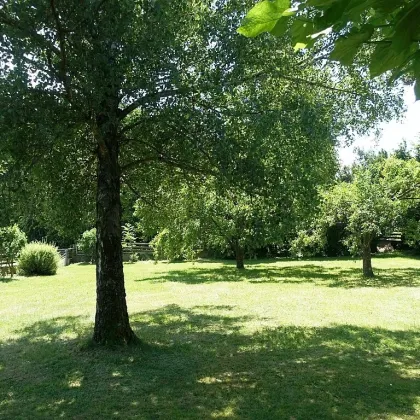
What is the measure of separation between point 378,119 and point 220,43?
4.05m

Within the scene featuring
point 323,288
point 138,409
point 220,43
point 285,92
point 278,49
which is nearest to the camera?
point 138,409

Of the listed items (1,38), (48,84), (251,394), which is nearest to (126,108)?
(48,84)

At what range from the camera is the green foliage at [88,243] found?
2731cm

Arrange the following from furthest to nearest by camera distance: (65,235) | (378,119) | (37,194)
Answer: (65,235)
(378,119)
(37,194)

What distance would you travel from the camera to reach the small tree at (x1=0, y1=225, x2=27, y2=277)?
18609 millimetres

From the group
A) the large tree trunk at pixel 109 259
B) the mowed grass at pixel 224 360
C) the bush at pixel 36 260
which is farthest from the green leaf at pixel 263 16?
the bush at pixel 36 260

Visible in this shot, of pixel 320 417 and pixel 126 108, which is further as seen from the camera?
pixel 126 108

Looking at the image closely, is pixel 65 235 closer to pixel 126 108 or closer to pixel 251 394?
pixel 126 108

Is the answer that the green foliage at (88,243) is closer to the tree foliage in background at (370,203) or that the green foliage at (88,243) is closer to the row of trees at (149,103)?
the tree foliage in background at (370,203)

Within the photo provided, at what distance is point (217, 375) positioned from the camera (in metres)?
5.52

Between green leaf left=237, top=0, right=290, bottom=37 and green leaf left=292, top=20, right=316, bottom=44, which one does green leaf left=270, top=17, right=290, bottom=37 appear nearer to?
green leaf left=237, top=0, right=290, bottom=37

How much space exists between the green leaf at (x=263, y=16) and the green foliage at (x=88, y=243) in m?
26.5

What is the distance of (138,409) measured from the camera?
4.48 m

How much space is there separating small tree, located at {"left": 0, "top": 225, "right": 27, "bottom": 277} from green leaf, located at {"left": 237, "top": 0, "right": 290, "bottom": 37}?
1914 cm
